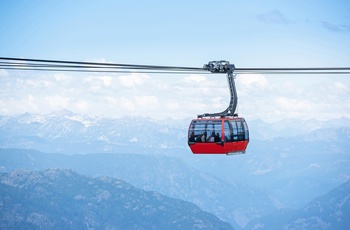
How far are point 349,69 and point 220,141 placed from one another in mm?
13871

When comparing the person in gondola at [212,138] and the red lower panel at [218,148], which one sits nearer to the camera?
the red lower panel at [218,148]

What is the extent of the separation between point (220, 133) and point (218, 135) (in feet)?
1.03

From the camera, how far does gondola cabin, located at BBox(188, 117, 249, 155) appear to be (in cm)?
4369

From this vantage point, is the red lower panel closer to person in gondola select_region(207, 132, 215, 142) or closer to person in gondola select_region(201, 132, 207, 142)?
person in gondola select_region(207, 132, 215, 142)

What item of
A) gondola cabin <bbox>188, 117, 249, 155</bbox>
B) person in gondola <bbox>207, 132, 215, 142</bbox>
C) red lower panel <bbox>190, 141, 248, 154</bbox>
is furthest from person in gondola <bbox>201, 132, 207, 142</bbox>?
person in gondola <bbox>207, 132, 215, 142</bbox>

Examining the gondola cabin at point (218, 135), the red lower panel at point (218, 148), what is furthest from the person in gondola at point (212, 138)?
the red lower panel at point (218, 148)

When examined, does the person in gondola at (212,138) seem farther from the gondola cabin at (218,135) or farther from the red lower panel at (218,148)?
the red lower panel at (218,148)

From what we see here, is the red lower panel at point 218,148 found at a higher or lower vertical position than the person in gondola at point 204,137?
lower

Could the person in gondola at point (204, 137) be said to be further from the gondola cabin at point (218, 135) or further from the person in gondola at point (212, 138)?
the person in gondola at point (212, 138)

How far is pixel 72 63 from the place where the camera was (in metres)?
27.0

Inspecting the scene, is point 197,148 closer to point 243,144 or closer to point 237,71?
point 243,144

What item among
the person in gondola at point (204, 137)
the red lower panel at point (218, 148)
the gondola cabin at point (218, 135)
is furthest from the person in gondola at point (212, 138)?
the person in gondola at point (204, 137)

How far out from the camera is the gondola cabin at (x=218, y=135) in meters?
43.7

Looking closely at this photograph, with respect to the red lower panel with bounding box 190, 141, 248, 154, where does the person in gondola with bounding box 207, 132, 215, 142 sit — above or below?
above
